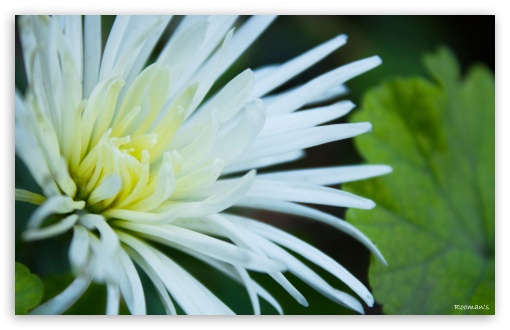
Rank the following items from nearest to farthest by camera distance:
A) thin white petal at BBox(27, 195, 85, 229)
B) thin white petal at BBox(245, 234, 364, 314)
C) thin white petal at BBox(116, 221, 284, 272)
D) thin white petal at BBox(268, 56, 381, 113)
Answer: thin white petal at BBox(27, 195, 85, 229), thin white petal at BBox(116, 221, 284, 272), thin white petal at BBox(245, 234, 364, 314), thin white petal at BBox(268, 56, 381, 113)

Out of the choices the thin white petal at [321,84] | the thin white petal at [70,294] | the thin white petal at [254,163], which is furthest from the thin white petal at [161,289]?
the thin white petal at [321,84]

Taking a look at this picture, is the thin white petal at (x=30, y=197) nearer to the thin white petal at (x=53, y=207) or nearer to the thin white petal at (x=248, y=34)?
the thin white petal at (x=53, y=207)

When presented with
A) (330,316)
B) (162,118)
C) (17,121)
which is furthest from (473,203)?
(17,121)

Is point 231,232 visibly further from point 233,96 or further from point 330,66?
point 330,66

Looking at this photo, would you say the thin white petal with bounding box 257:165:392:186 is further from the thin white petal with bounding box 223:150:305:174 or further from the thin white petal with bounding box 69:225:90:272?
the thin white petal with bounding box 69:225:90:272

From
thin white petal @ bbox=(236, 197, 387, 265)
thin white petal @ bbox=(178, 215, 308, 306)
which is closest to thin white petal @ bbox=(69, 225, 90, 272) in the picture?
thin white petal @ bbox=(178, 215, 308, 306)

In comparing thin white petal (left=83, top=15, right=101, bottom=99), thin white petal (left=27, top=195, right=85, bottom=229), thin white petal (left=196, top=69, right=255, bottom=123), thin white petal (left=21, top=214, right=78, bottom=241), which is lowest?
thin white petal (left=21, top=214, right=78, bottom=241)
